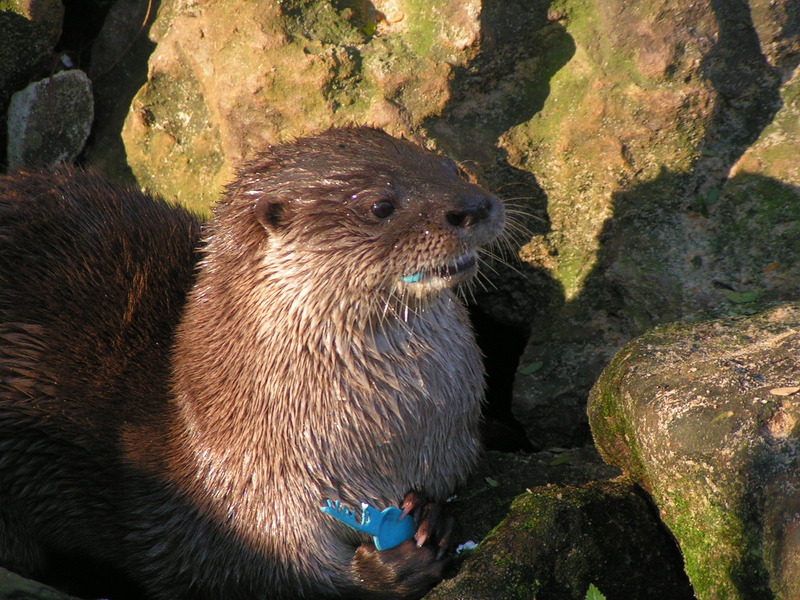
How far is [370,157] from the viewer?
2.17 metres

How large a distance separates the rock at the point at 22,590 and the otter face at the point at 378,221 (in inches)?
37.0

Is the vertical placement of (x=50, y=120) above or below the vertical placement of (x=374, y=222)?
above

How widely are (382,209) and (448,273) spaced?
23cm

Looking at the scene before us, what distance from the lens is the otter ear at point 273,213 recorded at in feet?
6.96

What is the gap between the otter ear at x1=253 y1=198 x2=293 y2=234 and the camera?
2.12 m

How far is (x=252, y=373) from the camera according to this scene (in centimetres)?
225

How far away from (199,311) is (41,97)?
1671 millimetres

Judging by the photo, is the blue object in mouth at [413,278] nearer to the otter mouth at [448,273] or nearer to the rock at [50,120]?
the otter mouth at [448,273]

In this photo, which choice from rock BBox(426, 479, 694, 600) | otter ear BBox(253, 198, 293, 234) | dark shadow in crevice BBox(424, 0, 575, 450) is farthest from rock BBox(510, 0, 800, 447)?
otter ear BBox(253, 198, 293, 234)

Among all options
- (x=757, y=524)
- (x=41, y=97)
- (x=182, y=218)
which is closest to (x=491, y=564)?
(x=757, y=524)

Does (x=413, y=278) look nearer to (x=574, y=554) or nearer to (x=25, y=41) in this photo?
(x=574, y=554)

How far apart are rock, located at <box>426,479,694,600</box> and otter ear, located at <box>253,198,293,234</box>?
965mm

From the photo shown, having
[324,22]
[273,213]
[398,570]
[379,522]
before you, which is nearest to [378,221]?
[273,213]

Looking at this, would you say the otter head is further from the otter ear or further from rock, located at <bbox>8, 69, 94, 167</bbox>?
rock, located at <bbox>8, 69, 94, 167</bbox>
